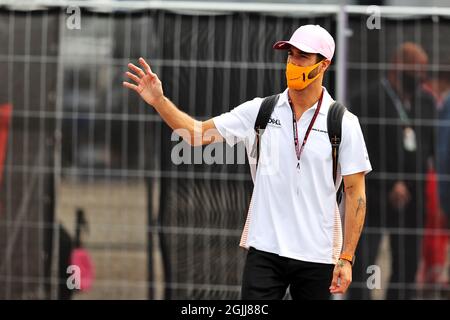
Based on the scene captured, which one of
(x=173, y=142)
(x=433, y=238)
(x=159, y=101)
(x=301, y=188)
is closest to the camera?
(x=301, y=188)

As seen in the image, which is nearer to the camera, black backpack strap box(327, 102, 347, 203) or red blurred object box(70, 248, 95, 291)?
black backpack strap box(327, 102, 347, 203)

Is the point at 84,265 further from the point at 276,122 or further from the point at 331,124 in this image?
the point at 331,124

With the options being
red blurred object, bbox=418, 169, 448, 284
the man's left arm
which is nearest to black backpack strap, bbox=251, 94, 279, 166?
the man's left arm

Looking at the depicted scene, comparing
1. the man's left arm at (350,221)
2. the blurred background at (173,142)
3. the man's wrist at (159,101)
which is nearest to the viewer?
the man's left arm at (350,221)

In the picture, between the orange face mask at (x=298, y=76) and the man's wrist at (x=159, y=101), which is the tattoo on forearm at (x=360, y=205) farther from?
the man's wrist at (x=159, y=101)

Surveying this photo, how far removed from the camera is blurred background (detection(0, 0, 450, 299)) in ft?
28.4

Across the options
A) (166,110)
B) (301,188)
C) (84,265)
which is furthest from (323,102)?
(84,265)

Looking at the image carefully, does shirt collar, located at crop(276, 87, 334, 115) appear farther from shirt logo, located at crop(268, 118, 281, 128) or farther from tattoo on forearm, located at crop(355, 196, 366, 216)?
tattoo on forearm, located at crop(355, 196, 366, 216)

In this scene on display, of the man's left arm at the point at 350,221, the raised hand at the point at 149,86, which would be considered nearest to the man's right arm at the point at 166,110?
the raised hand at the point at 149,86

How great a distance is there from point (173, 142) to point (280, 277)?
2706 mm

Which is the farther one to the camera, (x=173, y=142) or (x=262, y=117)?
(x=173, y=142)

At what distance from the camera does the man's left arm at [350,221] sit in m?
6.03

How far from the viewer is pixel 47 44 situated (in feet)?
28.6

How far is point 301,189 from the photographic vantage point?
19.9 ft
